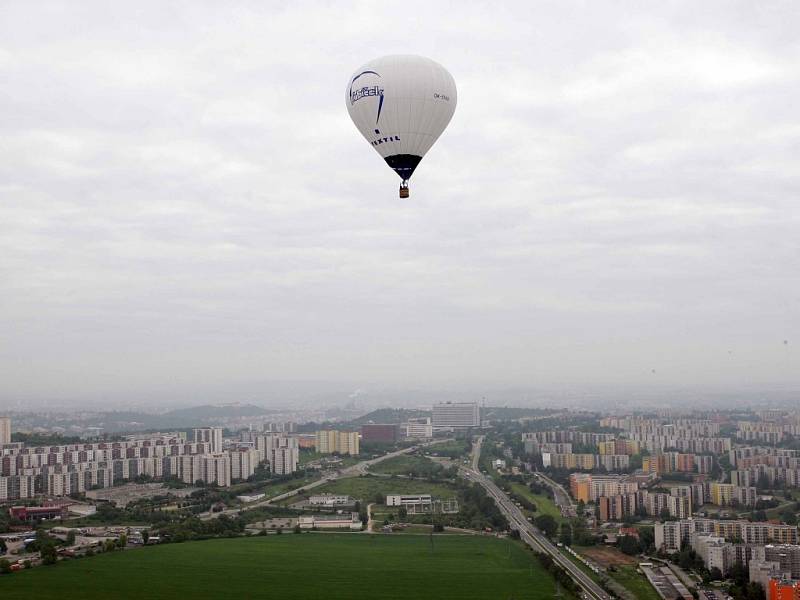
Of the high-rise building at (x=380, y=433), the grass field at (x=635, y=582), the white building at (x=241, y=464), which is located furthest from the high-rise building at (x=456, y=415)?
the grass field at (x=635, y=582)

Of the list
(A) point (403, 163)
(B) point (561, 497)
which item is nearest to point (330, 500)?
(B) point (561, 497)

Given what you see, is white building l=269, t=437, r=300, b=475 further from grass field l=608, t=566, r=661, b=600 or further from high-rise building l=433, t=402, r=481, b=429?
high-rise building l=433, t=402, r=481, b=429

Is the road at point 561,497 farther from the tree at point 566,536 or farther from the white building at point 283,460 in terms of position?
the white building at point 283,460

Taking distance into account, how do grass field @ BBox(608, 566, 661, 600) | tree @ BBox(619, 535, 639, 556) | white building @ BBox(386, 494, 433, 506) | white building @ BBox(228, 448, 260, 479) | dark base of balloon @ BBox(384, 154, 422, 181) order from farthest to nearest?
white building @ BBox(228, 448, 260, 479) → white building @ BBox(386, 494, 433, 506) → tree @ BBox(619, 535, 639, 556) → grass field @ BBox(608, 566, 661, 600) → dark base of balloon @ BBox(384, 154, 422, 181)

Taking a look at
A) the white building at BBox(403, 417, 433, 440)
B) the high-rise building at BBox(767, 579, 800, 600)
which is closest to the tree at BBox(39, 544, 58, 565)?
the high-rise building at BBox(767, 579, 800, 600)

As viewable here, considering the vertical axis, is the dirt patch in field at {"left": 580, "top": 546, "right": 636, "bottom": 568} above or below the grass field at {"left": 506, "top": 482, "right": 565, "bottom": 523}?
below

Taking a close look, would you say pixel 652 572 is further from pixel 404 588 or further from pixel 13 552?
pixel 13 552

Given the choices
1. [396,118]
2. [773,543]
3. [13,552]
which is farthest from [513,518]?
[396,118]

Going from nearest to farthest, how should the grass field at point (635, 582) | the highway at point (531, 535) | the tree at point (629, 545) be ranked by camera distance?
1. the grass field at point (635, 582)
2. the highway at point (531, 535)
3. the tree at point (629, 545)
